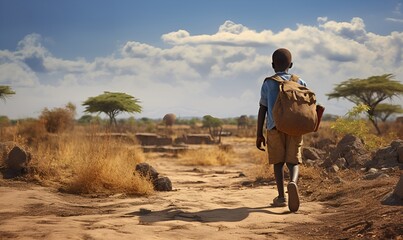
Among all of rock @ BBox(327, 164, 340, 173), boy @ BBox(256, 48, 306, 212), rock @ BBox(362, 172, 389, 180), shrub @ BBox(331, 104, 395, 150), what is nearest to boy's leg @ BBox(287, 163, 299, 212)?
boy @ BBox(256, 48, 306, 212)

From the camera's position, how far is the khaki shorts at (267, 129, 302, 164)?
5.58 meters

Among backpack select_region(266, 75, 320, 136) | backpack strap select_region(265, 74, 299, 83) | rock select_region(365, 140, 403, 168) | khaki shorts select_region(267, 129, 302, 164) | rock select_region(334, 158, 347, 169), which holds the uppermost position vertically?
backpack strap select_region(265, 74, 299, 83)

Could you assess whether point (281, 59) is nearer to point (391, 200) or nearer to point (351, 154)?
point (391, 200)

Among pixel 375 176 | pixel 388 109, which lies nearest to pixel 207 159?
pixel 375 176

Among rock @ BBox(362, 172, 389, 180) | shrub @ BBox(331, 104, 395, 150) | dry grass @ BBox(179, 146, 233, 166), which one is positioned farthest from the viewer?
dry grass @ BBox(179, 146, 233, 166)

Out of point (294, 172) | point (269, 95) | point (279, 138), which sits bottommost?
point (294, 172)

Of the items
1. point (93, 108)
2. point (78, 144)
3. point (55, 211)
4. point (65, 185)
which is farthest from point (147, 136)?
point (55, 211)

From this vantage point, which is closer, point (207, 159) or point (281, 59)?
point (281, 59)

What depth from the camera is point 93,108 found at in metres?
27.7

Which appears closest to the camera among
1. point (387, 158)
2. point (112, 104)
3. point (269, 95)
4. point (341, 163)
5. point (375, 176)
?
point (269, 95)

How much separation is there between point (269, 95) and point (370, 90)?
24.4 meters

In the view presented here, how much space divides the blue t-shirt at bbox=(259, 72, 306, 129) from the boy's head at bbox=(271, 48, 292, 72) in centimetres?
8

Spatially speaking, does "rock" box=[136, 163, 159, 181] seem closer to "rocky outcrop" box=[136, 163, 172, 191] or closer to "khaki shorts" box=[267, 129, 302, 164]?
"rocky outcrop" box=[136, 163, 172, 191]

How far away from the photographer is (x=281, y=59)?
18.9 ft
